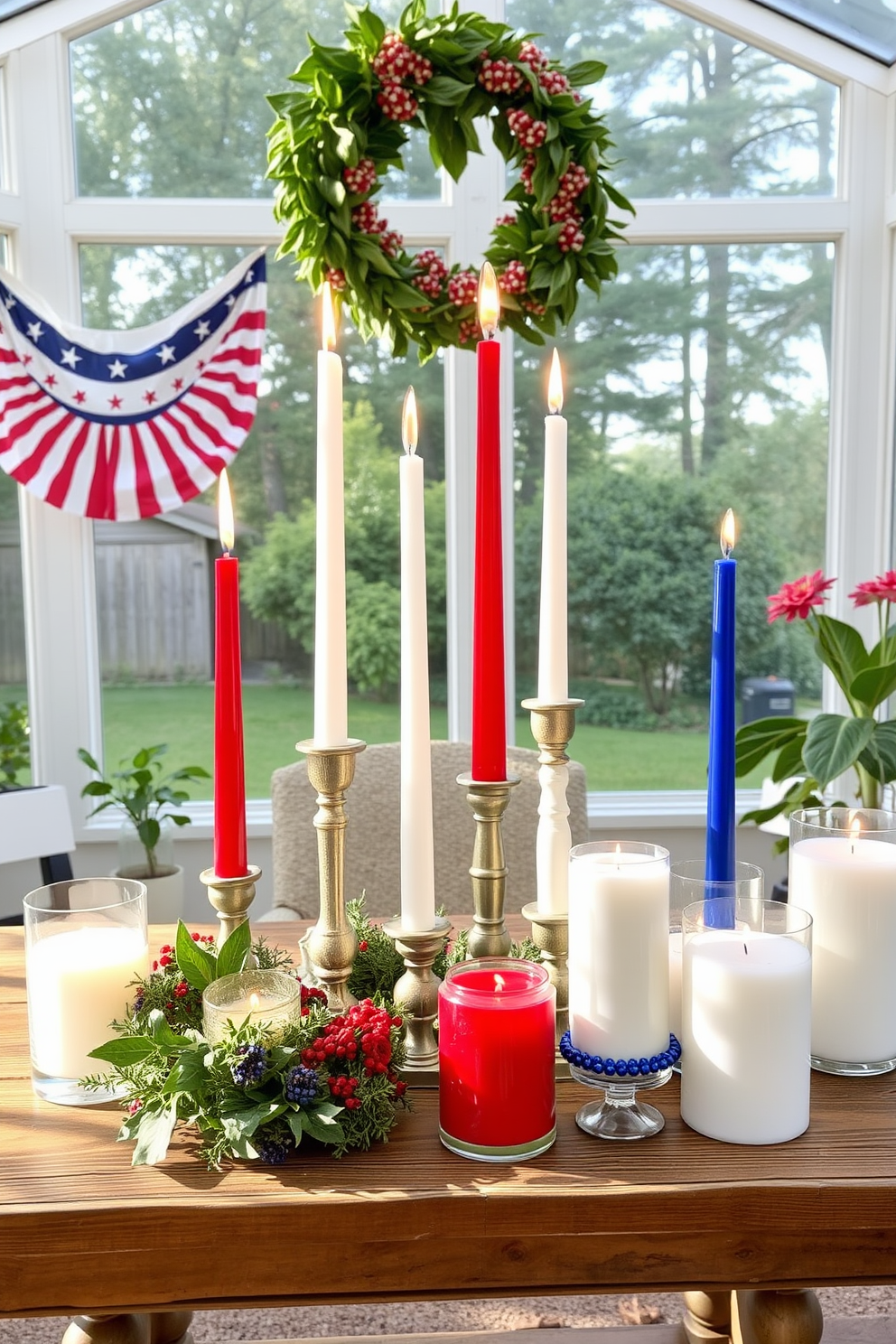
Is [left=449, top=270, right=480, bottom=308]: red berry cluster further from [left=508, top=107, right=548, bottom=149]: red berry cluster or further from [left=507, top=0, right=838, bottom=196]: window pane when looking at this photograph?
[left=507, top=0, right=838, bottom=196]: window pane

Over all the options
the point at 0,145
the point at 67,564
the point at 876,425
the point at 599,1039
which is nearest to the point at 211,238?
the point at 0,145

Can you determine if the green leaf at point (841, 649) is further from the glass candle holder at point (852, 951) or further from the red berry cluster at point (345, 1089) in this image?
the red berry cluster at point (345, 1089)

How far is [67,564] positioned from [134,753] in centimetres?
53

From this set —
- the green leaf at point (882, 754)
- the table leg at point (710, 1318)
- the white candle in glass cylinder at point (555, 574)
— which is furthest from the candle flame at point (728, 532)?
the green leaf at point (882, 754)

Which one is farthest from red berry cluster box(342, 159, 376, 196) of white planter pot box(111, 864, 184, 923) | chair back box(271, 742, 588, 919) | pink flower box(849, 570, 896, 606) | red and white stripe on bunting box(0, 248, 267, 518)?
white planter pot box(111, 864, 184, 923)

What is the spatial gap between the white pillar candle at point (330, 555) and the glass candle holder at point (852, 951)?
0.35 m

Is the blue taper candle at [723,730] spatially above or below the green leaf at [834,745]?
above

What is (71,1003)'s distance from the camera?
2.66 feet

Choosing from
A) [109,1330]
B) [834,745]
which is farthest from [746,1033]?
[834,745]

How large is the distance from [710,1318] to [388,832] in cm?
85

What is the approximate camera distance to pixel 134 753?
3.04m

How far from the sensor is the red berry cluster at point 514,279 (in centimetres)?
131

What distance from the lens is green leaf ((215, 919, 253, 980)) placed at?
788 mm

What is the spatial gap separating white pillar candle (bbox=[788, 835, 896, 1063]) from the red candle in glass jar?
0.70 feet
